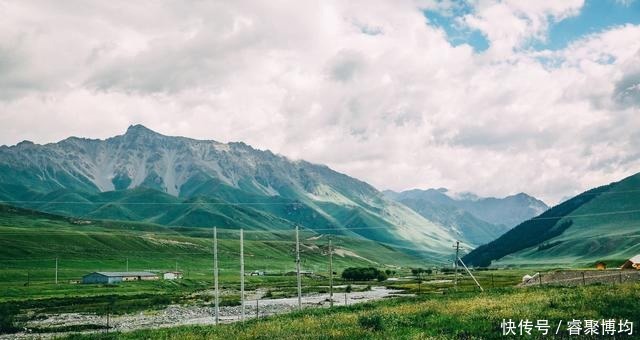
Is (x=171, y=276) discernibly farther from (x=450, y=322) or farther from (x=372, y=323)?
(x=450, y=322)

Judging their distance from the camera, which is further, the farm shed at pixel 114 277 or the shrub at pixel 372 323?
the farm shed at pixel 114 277

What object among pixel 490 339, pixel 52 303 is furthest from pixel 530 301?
pixel 52 303

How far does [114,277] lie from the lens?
587 feet

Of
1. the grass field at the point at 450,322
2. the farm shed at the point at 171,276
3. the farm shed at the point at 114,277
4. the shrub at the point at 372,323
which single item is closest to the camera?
the grass field at the point at 450,322

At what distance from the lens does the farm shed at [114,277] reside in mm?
175750

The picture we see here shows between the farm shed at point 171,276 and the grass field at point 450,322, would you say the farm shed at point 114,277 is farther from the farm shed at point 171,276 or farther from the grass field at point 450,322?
the grass field at point 450,322

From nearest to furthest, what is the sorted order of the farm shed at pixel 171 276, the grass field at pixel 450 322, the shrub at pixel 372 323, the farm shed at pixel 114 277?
1. the grass field at pixel 450 322
2. the shrub at pixel 372 323
3. the farm shed at pixel 114 277
4. the farm shed at pixel 171 276

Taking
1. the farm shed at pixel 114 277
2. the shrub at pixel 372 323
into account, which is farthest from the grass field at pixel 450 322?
the farm shed at pixel 114 277

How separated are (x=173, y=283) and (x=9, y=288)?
164 ft

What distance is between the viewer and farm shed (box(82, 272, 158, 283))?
176 m

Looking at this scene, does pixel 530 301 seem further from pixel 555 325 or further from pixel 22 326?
pixel 22 326

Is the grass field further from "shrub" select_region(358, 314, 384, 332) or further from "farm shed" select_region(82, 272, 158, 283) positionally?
"farm shed" select_region(82, 272, 158, 283)

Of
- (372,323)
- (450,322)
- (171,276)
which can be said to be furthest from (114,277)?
(450,322)

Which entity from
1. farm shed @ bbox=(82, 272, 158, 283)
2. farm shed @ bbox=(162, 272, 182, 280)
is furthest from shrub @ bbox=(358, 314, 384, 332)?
farm shed @ bbox=(162, 272, 182, 280)
